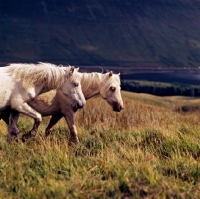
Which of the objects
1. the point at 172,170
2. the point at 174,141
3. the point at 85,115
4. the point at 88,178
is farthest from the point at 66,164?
the point at 85,115

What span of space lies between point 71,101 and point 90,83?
1164 millimetres

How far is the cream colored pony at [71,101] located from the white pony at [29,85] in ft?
1.02

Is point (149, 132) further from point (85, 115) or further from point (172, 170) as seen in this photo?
point (85, 115)

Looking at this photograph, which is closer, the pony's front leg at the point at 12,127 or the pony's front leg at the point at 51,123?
the pony's front leg at the point at 12,127

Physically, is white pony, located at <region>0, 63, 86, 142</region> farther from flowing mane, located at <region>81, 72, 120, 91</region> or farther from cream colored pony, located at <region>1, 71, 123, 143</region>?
flowing mane, located at <region>81, 72, 120, 91</region>

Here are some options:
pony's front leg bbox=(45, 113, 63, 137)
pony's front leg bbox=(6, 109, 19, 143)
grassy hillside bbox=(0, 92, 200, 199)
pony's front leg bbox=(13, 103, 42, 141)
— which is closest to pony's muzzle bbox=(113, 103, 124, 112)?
pony's front leg bbox=(45, 113, 63, 137)

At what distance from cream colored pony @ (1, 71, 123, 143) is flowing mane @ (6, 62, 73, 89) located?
0.56 metres

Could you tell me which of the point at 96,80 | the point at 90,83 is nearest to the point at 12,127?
the point at 90,83

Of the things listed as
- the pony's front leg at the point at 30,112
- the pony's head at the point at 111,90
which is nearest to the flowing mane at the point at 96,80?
the pony's head at the point at 111,90

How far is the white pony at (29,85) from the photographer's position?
9297 millimetres

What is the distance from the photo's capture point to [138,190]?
5895mm

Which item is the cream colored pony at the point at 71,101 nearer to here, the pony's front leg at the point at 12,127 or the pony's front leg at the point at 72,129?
the pony's front leg at the point at 72,129

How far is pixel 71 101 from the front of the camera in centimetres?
1009

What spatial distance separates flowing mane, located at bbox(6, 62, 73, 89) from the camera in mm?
9562
